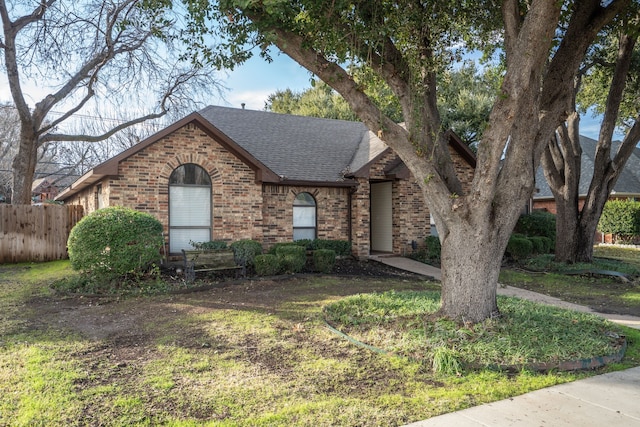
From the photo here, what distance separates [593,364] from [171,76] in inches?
684

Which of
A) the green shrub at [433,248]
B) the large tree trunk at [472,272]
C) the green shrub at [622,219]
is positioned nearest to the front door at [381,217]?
the green shrub at [433,248]

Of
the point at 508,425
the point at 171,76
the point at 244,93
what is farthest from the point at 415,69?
the point at 244,93

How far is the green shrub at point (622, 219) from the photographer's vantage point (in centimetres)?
2130

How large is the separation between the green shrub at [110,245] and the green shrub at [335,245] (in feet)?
17.2

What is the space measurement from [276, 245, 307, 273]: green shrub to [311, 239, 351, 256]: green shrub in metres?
1.47

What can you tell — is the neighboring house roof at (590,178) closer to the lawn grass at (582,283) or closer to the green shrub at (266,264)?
the lawn grass at (582,283)

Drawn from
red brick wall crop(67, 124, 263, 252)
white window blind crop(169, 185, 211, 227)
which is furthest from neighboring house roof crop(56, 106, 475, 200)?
white window blind crop(169, 185, 211, 227)

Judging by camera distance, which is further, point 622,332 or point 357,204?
point 357,204

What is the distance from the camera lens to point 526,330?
18.1 ft

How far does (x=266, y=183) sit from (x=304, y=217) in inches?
70.5

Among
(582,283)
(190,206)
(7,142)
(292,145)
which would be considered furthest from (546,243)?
(7,142)

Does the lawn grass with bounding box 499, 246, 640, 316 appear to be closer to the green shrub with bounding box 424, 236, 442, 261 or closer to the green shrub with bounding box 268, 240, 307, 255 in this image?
the green shrub with bounding box 424, 236, 442, 261

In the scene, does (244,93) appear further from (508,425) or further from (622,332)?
(508,425)

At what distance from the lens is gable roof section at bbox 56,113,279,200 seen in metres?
10.6
